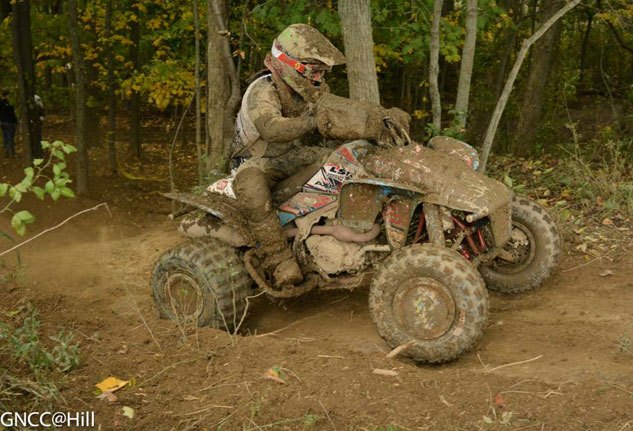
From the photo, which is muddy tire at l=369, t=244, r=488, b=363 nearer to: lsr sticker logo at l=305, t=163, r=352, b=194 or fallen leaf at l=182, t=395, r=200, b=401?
lsr sticker logo at l=305, t=163, r=352, b=194

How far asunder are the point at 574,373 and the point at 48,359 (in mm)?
3303

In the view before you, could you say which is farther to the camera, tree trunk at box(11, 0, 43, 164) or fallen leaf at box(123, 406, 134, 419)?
tree trunk at box(11, 0, 43, 164)

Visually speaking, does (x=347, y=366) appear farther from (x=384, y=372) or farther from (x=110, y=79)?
(x=110, y=79)

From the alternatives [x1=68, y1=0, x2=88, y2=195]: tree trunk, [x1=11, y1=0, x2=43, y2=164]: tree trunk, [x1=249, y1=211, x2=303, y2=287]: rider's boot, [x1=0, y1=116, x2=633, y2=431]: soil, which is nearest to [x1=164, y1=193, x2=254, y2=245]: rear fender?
[x1=249, y1=211, x2=303, y2=287]: rider's boot

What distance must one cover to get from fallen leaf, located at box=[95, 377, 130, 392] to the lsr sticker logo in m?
2.17

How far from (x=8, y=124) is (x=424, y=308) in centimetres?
1331

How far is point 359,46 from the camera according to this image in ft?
23.6

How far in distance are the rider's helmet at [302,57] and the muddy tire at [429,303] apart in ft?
5.19

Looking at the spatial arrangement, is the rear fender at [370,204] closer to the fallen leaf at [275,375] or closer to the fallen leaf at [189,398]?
the fallen leaf at [275,375]

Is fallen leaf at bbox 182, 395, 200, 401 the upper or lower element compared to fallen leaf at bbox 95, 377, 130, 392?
lower

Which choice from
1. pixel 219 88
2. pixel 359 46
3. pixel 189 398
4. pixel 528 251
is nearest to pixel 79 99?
pixel 219 88

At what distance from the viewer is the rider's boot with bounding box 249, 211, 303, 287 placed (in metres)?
5.43

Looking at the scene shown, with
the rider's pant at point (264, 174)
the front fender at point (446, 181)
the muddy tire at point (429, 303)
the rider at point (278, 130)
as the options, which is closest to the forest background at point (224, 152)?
the muddy tire at point (429, 303)

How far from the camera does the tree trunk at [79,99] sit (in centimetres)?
1165
